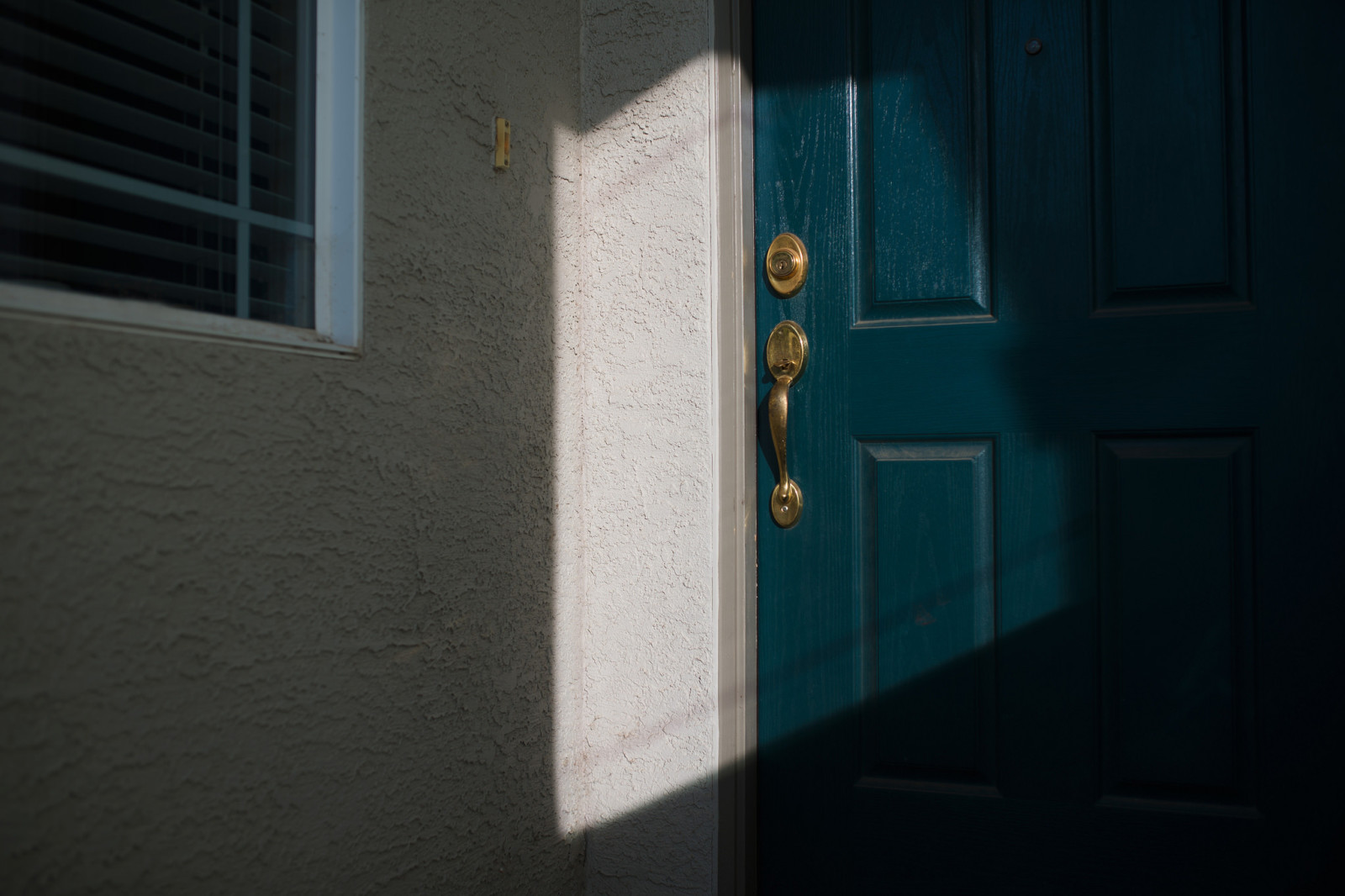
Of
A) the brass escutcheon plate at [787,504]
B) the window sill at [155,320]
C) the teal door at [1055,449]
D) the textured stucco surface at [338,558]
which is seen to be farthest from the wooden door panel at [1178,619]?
the window sill at [155,320]

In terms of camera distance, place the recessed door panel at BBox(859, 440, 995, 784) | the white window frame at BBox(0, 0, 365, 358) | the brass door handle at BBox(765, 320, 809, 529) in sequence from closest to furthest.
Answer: the white window frame at BBox(0, 0, 365, 358) < the recessed door panel at BBox(859, 440, 995, 784) < the brass door handle at BBox(765, 320, 809, 529)

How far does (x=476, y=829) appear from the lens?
4.50ft

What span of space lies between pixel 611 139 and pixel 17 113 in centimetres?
105

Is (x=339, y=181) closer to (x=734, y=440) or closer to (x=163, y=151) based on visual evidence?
(x=163, y=151)

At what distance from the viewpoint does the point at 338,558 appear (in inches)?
44.1

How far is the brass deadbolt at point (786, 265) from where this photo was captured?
1631mm

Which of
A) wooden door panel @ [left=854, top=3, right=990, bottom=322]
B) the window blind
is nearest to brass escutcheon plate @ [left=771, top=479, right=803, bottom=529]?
wooden door panel @ [left=854, top=3, right=990, bottom=322]

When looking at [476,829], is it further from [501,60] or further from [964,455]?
[501,60]

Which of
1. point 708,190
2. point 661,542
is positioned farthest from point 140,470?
point 708,190

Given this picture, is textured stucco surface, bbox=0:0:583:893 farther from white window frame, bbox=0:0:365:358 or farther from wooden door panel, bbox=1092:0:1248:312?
wooden door panel, bbox=1092:0:1248:312

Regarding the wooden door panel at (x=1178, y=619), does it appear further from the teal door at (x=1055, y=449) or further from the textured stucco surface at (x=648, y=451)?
the textured stucco surface at (x=648, y=451)

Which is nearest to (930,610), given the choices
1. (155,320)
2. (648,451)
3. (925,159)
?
(648,451)

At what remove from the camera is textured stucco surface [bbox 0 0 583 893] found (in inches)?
32.2

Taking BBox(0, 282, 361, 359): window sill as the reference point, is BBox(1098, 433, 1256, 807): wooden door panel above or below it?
below
